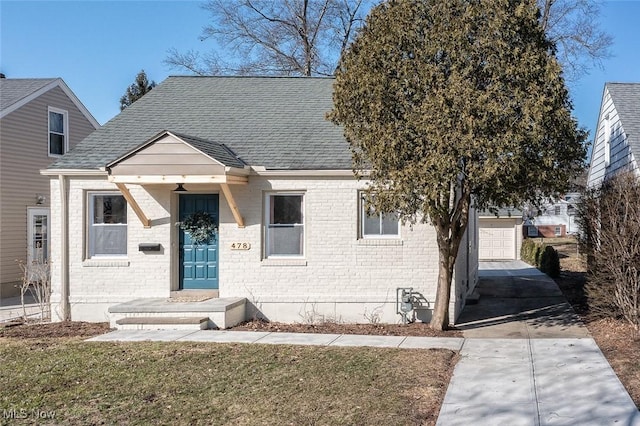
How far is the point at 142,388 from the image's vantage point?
677cm

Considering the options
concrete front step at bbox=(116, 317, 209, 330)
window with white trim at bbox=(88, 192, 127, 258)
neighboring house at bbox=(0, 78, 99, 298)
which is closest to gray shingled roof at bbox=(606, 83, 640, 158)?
concrete front step at bbox=(116, 317, 209, 330)

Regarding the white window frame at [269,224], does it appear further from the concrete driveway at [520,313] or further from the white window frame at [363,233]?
the concrete driveway at [520,313]

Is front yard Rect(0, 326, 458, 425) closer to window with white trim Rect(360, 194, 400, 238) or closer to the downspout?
the downspout

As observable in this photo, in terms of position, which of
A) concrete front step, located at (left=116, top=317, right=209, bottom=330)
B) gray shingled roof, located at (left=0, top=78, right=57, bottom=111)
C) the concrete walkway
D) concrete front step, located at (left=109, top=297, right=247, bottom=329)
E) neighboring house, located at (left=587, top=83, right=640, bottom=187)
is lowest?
the concrete walkway

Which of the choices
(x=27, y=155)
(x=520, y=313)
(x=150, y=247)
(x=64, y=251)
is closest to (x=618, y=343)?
(x=520, y=313)

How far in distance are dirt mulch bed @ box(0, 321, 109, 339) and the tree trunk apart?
247 inches

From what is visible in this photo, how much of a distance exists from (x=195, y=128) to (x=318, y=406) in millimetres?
8634

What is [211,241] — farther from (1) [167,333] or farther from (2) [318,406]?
(2) [318,406]

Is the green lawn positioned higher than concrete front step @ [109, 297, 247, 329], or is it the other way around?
concrete front step @ [109, 297, 247, 329]

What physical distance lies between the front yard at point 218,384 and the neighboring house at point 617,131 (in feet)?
24.3

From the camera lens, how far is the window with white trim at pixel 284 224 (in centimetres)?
1183

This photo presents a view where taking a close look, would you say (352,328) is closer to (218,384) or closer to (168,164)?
(218,384)
